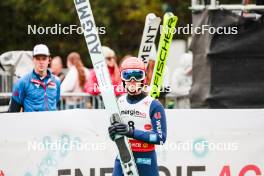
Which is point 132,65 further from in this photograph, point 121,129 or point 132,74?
point 121,129

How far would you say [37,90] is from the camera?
12.9 metres

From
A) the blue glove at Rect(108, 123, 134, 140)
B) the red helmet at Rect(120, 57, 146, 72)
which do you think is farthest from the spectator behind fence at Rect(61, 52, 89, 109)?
the blue glove at Rect(108, 123, 134, 140)

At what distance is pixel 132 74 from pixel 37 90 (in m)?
3.13

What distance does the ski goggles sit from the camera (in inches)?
394

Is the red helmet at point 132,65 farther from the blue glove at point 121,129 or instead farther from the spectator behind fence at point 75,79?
the spectator behind fence at point 75,79

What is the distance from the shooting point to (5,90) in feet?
56.4

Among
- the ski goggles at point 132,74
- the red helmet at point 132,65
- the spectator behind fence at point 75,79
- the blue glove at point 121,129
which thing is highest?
the spectator behind fence at point 75,79

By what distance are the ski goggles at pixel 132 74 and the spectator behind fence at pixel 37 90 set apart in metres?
3.03

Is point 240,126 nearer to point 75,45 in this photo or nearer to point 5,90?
point 5,90

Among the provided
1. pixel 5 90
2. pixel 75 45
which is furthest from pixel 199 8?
pixel 75 45

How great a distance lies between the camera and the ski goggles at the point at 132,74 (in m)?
10.0

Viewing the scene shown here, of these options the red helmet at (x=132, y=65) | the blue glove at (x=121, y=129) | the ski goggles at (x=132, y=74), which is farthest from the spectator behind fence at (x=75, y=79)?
the blue glove at (x=121, y=129)

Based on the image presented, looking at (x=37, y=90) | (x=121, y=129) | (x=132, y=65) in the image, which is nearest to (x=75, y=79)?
(x=37, y=90)

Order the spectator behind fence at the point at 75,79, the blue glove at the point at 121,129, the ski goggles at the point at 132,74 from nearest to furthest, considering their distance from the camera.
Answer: the blue glove at the point at 121,129, the ski goggles at the point at 132,74, the spectator behind fence at the point at 75,79
